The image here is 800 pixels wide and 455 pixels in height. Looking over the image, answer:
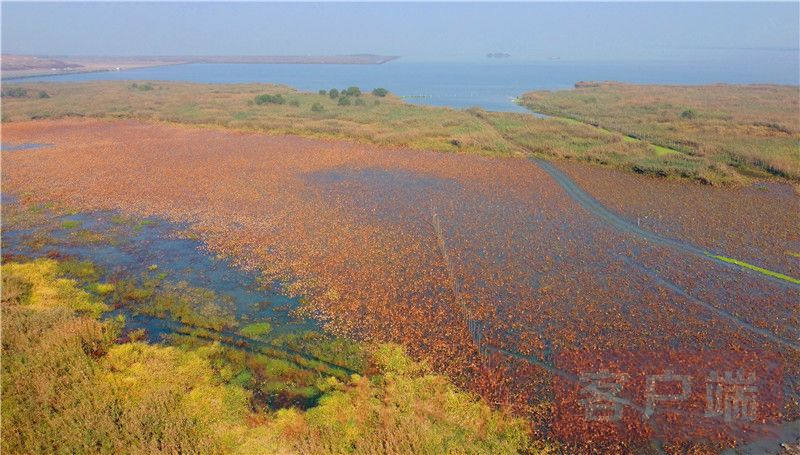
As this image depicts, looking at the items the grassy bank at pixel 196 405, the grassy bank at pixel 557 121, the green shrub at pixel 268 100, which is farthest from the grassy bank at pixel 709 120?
the green shrub at pixel 268 100

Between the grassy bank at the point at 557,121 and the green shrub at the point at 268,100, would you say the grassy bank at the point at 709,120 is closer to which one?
the grassy bank at the point at 557,121

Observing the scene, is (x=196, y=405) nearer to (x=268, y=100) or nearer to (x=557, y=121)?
(x=557, y=121)

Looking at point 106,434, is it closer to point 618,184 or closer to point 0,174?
point 618,184

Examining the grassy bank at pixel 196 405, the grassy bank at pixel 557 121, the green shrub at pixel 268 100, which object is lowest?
the grassy bank at pixel 196 405

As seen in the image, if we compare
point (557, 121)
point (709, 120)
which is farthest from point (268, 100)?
point (709, 120)

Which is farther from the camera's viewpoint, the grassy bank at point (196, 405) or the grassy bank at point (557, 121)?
the grassy bank at point (557, 121)

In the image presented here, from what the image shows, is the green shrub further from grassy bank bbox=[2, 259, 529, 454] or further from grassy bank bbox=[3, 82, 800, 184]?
grassy bank bbox=[2, 259, 529, 454]

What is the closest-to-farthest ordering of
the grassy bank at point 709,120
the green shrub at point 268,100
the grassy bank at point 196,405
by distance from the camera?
the grassy bank at point 196,405 → the grassy bank at point 709,120 → the green shrub at point 268,100
